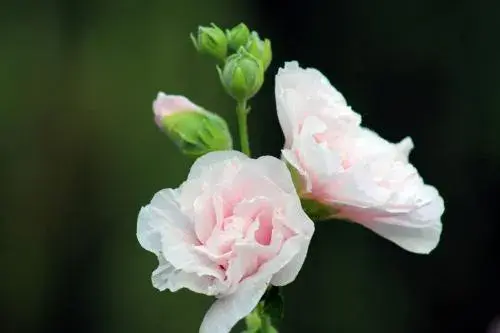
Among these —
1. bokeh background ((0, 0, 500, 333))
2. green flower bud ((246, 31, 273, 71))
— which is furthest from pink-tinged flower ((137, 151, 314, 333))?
bokeh background ((0, 0, 500, 333))

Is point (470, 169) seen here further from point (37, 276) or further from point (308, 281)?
point (37, 276)

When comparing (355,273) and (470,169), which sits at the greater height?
(470,169)

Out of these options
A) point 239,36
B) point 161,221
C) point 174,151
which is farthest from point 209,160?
point 174,151

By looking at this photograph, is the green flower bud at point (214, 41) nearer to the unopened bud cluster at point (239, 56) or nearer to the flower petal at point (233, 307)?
the unopened bud cluster at point (239, 56)

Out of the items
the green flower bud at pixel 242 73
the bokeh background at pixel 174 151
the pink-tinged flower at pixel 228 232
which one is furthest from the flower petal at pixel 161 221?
the bokeh background at pixel 174 151

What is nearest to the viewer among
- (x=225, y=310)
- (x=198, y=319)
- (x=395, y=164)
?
(x=225, y=310)

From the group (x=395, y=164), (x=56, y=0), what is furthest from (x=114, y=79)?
(x=395, y=164)

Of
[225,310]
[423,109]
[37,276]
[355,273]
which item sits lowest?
[355,273]

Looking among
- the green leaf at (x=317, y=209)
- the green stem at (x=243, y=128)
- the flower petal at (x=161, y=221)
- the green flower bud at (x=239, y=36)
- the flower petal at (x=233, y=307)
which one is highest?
the green flower bud at (x=239, y=36)
